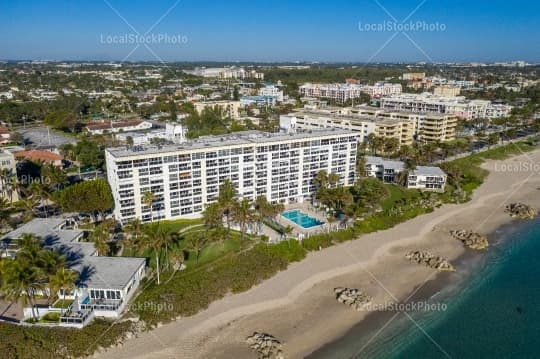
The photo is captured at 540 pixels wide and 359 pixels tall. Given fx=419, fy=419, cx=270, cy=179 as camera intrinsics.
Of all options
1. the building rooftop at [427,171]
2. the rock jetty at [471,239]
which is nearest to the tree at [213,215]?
the rock jetty at [471,239]

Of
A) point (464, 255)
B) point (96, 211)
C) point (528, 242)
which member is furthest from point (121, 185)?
point (528, 242)

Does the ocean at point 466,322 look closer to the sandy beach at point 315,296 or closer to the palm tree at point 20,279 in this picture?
the sandy beach at point 315,296

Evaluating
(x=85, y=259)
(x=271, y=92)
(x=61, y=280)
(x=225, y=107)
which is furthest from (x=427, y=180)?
(x=271, y=92)

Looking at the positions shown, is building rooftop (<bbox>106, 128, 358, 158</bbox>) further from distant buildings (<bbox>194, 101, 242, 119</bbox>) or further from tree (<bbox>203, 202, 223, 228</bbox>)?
distant buildings (<bbox>194, 101, 242, 119</bbox>)

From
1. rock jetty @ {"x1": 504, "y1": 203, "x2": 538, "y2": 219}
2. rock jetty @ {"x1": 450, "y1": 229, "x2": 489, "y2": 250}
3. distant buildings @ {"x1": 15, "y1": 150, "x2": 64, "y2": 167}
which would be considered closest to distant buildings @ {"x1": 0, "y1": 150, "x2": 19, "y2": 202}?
distant buildings @ {"x1": 15, "y1": 150, "x2": 64, "y2": 167}

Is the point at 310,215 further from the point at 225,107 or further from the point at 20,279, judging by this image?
the point at 225,107
